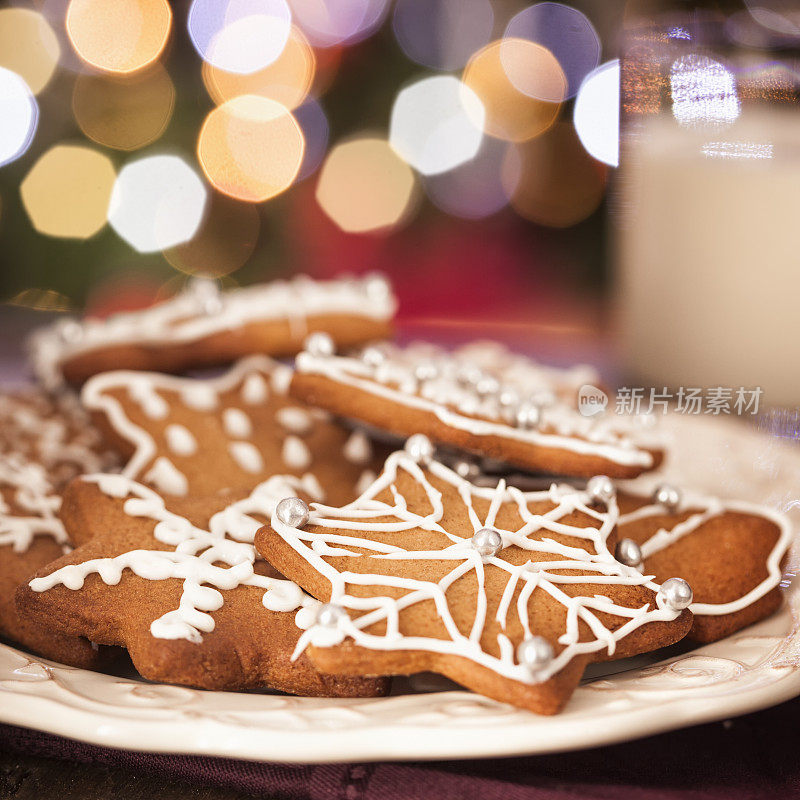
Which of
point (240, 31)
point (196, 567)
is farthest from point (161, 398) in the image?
point (240, 31)

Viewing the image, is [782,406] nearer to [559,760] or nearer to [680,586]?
[680,586]

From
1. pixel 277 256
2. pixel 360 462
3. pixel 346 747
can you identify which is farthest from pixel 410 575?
pixel 277 256

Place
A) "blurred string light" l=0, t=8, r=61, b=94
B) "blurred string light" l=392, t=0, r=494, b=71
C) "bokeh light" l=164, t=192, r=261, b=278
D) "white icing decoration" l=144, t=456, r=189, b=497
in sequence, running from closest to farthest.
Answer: "white icing decoration" l=144, t=456, r=189, b=497 < "blurred string light" l=0, t=8, r=61, b=94 < "blurred string light" l=392, t=0, r=494, b=71 < "bokeh light" l=164, t=192, r=261, b=278

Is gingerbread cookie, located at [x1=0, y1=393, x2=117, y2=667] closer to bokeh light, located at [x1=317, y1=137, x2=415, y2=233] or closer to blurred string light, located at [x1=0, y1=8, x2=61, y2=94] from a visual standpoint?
blurred string light, located at [x1=0, y1=8, x2=61, y2=94]

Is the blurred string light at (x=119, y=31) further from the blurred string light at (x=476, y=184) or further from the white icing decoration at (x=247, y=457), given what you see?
the white icing decoration at (x=247, y=457)

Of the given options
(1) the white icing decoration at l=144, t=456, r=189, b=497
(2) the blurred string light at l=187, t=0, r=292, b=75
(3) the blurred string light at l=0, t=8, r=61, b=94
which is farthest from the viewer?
(2) the blurred string light at l=187, t=0, r=292, b=75

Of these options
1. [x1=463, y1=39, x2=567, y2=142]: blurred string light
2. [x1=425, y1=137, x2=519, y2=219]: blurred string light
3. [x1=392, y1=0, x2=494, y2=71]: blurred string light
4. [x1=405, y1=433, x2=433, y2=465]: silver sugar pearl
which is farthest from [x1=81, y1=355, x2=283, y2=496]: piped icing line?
[x1=425, y1=137, x2=519, y2=219]: blurred string light

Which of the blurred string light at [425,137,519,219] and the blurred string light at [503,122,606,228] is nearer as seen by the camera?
the blurred string light at [503,122,606,228]
